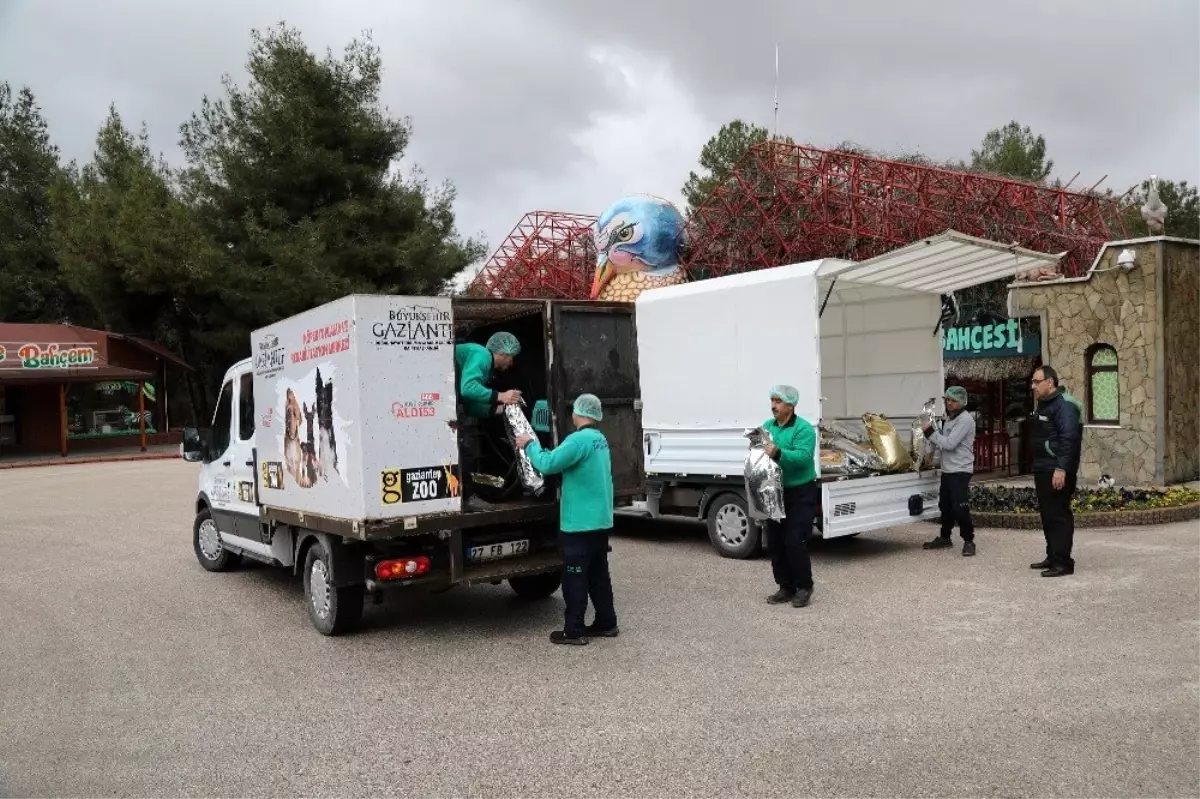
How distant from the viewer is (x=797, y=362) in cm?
895

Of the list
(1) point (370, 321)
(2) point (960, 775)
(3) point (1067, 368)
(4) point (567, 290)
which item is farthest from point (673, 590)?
(4) point (567, 290)

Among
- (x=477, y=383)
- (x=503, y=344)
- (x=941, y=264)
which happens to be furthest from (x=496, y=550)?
(x=941, y=264)

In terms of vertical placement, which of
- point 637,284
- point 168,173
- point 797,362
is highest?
point 168,173

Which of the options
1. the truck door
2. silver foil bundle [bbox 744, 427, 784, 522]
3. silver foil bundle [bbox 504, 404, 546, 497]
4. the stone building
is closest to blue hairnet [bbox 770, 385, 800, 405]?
silver foil bundle [bbox 744, 427, 784, 522]

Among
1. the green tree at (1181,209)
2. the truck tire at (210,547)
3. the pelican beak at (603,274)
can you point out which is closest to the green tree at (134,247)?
the pelican beak at (603,274)

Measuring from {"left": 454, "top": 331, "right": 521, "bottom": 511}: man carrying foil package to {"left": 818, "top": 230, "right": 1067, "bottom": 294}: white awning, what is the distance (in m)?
3.43

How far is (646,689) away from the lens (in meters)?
5.33

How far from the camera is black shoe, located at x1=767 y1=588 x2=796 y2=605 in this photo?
7.41 metres

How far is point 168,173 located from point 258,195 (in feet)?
32.1

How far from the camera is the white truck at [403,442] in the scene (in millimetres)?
6188

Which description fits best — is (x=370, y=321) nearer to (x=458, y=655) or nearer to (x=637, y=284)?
(x=458, y=655)

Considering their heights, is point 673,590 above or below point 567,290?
below

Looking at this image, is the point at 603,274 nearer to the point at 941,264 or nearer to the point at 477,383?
the point at 941,264

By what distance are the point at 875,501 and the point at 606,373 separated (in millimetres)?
3323
